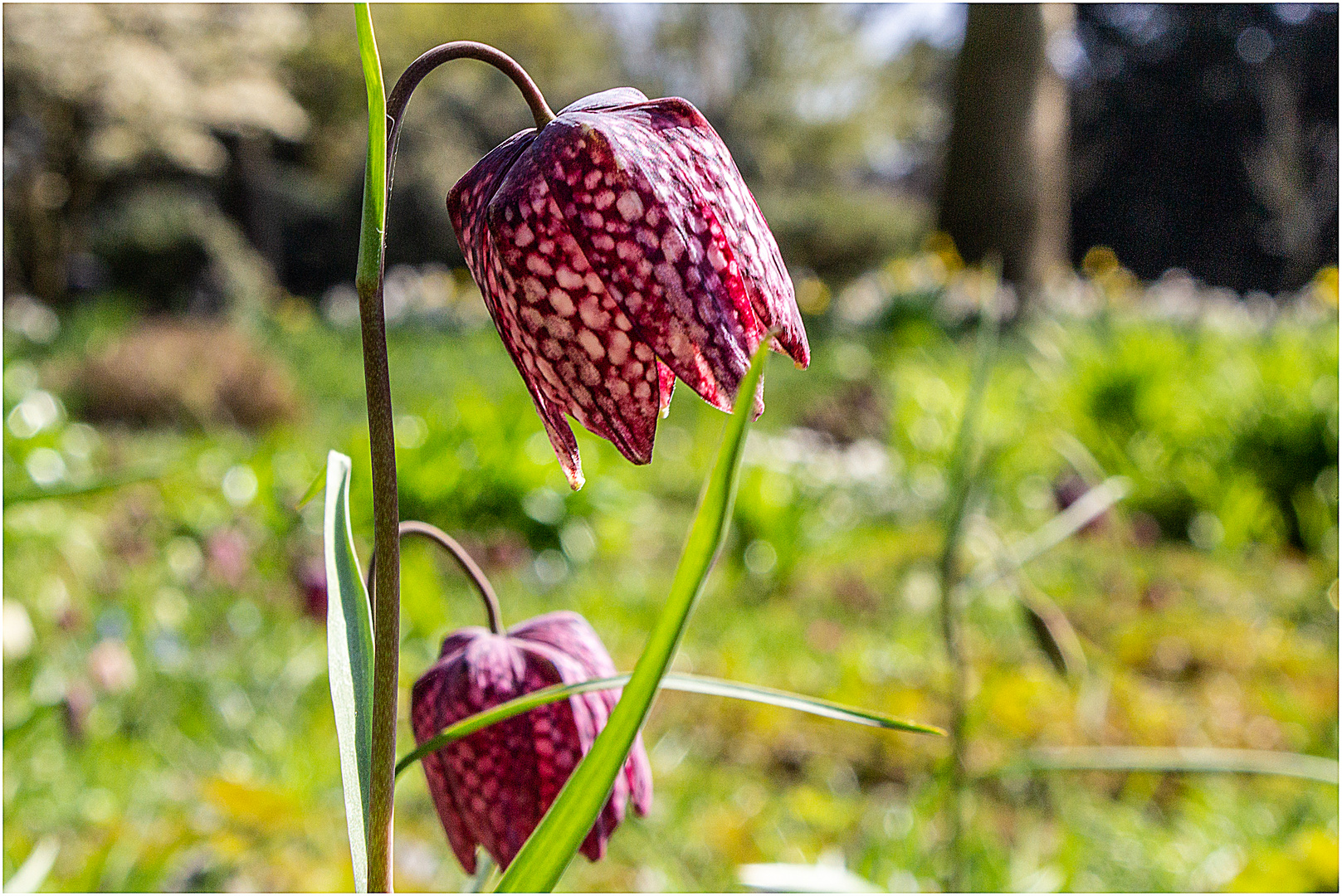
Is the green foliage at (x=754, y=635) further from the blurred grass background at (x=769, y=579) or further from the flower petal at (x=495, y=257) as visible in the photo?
the flower petal at (x=495, y=257)

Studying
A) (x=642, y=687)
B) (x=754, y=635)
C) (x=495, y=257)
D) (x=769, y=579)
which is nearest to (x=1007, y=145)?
(x=769, y=579)

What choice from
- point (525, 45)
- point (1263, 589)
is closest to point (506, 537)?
point (1263, 589)

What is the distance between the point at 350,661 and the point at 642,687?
0.14 metres

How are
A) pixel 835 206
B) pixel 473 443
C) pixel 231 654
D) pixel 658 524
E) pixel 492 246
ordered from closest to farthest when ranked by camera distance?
pixel 492 246, pixel 231 654, pixel 473 443, pixel 658 524, pixel 835 206

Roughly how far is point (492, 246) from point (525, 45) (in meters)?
11.7

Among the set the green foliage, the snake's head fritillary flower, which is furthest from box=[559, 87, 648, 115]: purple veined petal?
the green foliage

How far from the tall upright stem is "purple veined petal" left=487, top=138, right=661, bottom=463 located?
4cm

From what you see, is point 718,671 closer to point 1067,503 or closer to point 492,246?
point 1067,503

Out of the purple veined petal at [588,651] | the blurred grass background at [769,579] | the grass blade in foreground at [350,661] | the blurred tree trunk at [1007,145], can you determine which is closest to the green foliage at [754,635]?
the blurred grass background at [769,579]

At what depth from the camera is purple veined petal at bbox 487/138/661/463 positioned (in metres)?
0.42

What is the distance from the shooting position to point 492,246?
0.42 m

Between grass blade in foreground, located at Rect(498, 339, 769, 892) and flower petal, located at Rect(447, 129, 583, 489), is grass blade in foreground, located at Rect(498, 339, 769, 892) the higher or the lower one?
the lower one

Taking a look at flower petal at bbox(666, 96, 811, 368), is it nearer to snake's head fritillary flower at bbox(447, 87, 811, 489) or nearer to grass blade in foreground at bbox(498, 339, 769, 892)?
snake's head fritillary flower at bbox(447, 87, 811, 489)

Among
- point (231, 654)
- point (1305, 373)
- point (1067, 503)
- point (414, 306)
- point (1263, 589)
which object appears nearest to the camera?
point (231, 654)
